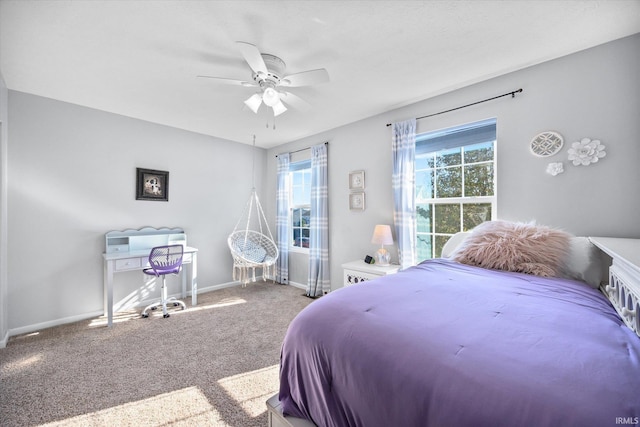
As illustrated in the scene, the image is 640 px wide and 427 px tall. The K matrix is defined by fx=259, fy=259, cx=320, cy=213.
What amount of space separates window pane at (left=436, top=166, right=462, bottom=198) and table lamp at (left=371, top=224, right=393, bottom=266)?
2.36 feet

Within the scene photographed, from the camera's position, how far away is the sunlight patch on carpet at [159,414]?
1.58m

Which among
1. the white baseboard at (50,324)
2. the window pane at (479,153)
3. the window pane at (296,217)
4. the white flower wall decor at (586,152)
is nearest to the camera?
the white flower wall decor at (586,152)

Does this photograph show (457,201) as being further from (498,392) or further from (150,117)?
(150,117)

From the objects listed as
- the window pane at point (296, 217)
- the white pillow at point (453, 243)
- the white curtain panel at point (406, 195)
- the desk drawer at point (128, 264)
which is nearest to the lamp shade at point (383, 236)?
the white curtain panel at point (406, 195)

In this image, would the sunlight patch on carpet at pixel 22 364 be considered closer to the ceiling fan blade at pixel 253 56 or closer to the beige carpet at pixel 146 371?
the beige carpet at pixel 146 371

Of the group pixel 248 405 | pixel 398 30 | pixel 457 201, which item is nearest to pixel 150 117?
pixel 398 30

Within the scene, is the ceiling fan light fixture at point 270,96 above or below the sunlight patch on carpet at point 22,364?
above

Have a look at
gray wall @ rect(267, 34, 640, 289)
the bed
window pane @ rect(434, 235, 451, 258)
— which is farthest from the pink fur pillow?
window pane @ rect(434, 235, 451, 258)

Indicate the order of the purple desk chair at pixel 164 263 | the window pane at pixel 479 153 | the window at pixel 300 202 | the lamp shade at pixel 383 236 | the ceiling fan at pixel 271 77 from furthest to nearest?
1. the window at pixel 300 202
2. the purple desk chair at pixel 164 263
3. the lamp shade at pixel 383 236
4. the window pane at pixel 479 153
5. the ceiling fan at pixel 271 77

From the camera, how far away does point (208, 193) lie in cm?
432

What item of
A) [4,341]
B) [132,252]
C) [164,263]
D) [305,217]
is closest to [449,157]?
[305,217]

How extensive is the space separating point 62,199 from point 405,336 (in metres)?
4.01

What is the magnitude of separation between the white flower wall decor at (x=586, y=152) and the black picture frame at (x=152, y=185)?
4.70 m

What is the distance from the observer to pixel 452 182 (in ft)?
9.48
